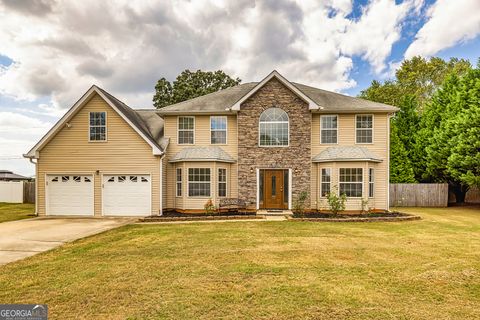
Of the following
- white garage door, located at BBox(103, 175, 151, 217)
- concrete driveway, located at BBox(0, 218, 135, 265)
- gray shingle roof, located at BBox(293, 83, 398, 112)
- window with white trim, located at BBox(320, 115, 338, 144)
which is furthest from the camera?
window with white trim, located at BBox(320, 115, 338, 144)

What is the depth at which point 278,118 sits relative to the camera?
15383 mm

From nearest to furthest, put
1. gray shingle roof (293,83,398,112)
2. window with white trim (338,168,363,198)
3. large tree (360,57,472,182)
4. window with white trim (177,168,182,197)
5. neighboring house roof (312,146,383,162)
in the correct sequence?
neighboring house roof (312,146,383,162) → window with white trim (338,168,363,198) → gray shingle roof (293,83,398,112) → window with white trim (177,168,182,197) → large tree (360,57,472,182)

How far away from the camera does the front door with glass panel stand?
50.5ft

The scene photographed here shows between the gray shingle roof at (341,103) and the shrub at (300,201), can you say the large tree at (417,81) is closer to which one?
the gray shingle roof at (341,103)

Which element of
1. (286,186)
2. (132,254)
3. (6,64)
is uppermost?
(6,64)

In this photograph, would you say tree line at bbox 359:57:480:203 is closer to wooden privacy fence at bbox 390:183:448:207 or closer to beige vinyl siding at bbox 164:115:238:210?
wooden privacy fence at bbox 390:183:448:207

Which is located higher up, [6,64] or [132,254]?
[6,64]

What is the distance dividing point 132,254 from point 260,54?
758 inches

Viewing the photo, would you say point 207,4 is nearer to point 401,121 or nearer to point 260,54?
point 260,54

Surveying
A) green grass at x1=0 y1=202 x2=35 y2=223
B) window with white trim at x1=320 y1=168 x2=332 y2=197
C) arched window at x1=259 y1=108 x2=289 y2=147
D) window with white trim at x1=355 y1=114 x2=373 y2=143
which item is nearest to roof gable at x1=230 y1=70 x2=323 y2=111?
arched window at x1=259 y1=108 x2=289 y2=147

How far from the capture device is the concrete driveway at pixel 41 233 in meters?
7.52

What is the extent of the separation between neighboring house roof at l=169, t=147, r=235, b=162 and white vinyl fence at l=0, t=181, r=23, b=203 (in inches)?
628

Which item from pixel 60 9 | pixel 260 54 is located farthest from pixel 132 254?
pixel 260 54

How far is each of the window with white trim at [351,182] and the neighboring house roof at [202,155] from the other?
622 centimetres
